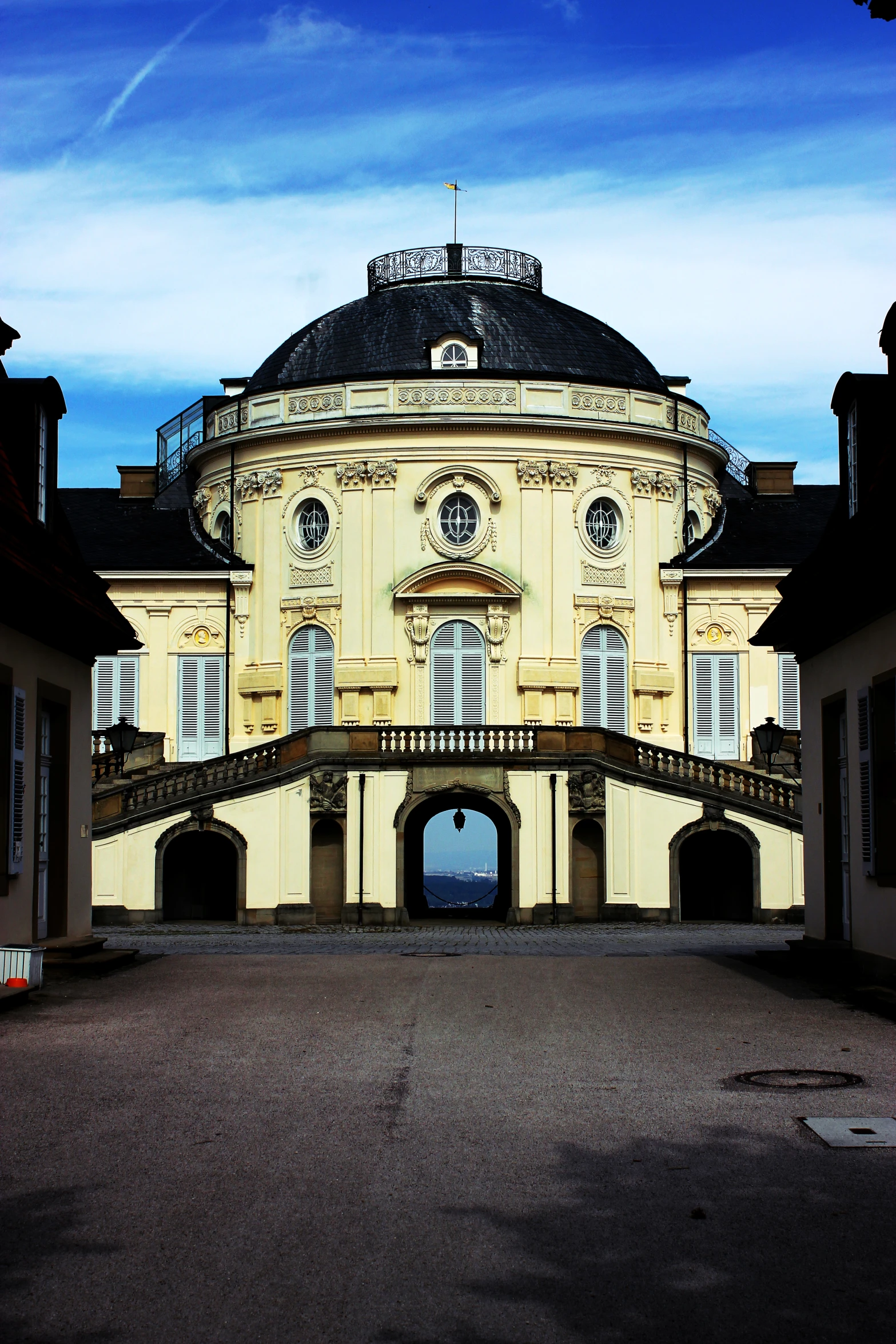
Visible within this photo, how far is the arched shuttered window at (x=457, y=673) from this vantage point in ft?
147

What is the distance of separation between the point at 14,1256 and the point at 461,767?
32.2m

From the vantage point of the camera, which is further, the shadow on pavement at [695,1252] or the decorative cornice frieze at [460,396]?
the decorative cornice frieze at [460,396]

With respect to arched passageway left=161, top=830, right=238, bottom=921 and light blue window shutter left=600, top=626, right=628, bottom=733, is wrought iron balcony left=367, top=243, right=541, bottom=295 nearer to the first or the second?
light blue window shutter left=600, top=626, right=628, bottom=733

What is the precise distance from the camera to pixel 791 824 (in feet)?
128

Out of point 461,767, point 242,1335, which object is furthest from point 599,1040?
point 461,767

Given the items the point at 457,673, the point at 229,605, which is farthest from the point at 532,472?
the point at 229,605

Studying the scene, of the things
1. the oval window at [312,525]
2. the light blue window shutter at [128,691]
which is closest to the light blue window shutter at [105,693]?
the light blue window shutter at [128,691]

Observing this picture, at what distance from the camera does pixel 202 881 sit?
43594 mm

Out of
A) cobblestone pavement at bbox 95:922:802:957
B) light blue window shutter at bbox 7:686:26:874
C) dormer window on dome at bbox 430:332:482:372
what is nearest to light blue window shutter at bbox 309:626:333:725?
cobblestone pavement at bbox 95:922:802:957

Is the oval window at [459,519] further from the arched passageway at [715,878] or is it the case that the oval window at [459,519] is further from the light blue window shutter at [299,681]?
the arched passageway at [715,878]

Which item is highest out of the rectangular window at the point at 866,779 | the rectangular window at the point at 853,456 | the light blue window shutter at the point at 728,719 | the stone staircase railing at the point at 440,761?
the rectangular window at the point at 853,456

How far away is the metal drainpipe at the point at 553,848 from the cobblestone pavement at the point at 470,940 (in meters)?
1.35

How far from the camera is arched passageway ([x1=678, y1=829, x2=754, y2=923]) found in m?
42.4

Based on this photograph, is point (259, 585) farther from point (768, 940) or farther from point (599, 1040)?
point (599, 1040)
